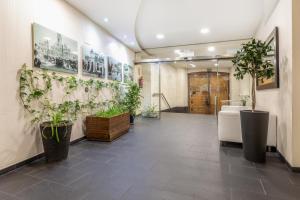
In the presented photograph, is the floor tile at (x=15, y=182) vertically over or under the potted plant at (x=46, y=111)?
under

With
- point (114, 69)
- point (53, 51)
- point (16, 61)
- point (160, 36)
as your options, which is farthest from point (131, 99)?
point (16, 61)

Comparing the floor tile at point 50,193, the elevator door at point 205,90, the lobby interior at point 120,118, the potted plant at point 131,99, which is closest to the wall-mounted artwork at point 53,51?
the lobby interior at point 120,118

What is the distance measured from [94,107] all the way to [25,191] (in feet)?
8.46

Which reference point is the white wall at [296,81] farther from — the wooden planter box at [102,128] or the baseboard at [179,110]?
the baseboard at [179,110]

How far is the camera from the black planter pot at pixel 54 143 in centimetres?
259

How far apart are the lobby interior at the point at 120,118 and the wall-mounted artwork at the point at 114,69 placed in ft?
0.33

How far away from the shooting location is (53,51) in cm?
309

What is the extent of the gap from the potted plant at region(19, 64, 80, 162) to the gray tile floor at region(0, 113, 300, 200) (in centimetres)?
25

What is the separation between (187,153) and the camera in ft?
9.86

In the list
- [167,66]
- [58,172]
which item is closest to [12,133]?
[58,172]

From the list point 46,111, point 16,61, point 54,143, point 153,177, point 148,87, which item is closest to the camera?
point 153,177

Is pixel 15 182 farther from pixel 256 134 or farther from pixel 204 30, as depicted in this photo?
pixel 204 30

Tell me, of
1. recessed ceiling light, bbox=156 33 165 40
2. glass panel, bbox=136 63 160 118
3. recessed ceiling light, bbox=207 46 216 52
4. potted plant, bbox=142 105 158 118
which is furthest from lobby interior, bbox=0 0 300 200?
glass panel, bbox=136 63 160 118

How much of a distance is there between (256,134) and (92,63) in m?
3.75
